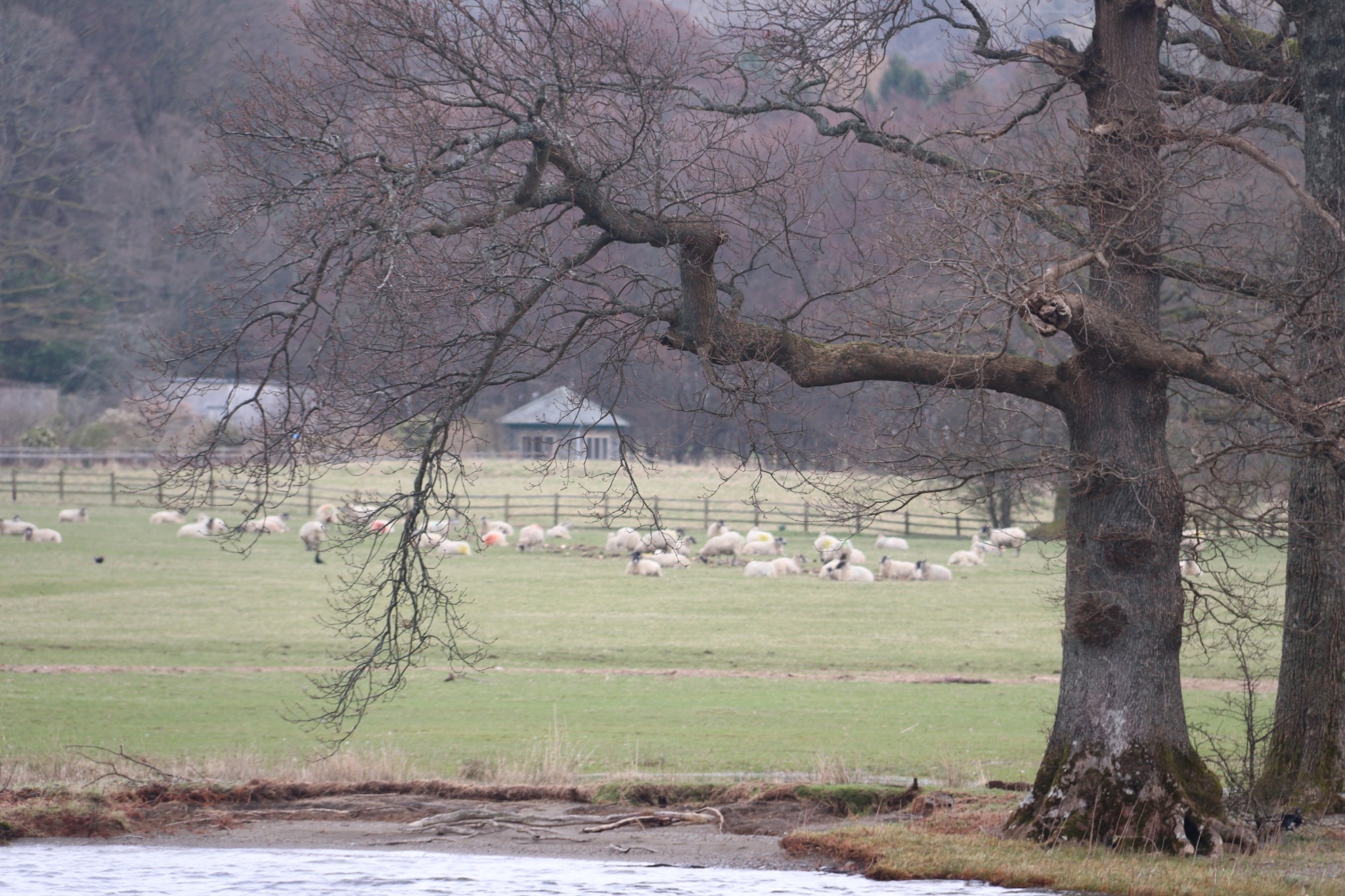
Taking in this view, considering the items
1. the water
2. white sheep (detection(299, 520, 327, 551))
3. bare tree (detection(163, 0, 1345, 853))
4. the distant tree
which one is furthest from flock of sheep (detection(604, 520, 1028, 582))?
the distant tree

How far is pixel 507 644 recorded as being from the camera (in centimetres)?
2919

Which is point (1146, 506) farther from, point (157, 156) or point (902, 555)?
point (157, 156)

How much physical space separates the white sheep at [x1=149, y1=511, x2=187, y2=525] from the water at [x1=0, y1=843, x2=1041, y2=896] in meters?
41.0

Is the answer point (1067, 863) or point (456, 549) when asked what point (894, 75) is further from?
point (1067, 863)

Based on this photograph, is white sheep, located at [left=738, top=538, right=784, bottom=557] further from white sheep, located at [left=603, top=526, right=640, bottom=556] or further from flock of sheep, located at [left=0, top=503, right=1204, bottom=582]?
white sheep, located at [left=603, top=526, right=640, bottom=556]

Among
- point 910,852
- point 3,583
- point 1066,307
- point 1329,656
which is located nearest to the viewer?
point 1066,307

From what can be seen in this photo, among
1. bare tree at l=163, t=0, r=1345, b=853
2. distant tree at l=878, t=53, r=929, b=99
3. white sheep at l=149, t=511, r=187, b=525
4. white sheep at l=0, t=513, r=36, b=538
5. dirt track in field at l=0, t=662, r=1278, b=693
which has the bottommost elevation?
dirt track in field at l=0, t=662, r=1278, b=693

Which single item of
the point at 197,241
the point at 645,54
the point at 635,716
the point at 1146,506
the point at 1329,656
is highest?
the point at 645,54

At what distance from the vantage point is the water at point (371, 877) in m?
11.2

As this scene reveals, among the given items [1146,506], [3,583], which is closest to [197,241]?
[1146,506]

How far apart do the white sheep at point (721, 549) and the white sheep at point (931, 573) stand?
5.96m

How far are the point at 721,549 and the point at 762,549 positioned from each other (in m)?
3.23

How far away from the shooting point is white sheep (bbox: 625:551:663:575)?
134 ft

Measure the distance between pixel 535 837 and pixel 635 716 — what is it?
8.21m
